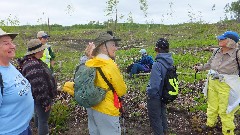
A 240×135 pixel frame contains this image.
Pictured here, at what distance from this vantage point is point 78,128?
7.86m

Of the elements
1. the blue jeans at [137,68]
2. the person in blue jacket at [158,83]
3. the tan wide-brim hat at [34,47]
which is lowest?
the blue jeans at [137,68]

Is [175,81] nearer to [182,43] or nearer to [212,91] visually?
[212,91]

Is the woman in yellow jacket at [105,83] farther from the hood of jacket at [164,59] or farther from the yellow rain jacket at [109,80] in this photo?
the hood of jacket at [164,59]

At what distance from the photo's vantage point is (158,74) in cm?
625

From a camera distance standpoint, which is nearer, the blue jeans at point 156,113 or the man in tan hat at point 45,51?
the blue jeans at point 156,113

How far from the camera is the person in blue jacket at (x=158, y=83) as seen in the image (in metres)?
6.27

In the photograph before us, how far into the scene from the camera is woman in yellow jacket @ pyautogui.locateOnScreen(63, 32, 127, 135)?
191 inches

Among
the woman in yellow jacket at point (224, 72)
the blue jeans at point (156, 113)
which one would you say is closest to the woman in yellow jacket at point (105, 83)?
the blue jeans at point (156, 113)

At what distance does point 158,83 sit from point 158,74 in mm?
168

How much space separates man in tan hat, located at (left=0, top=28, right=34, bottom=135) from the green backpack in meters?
0.88

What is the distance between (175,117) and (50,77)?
11.8 feet

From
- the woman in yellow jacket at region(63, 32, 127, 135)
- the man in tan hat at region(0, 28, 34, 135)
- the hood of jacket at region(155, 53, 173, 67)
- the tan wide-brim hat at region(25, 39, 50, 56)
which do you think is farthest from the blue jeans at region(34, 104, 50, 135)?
the hood of jacket at region(155, 53, 173, 67)

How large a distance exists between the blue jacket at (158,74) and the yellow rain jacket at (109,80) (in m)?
1.44

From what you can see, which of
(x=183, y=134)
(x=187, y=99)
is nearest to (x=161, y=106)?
(x=183, y=134)
